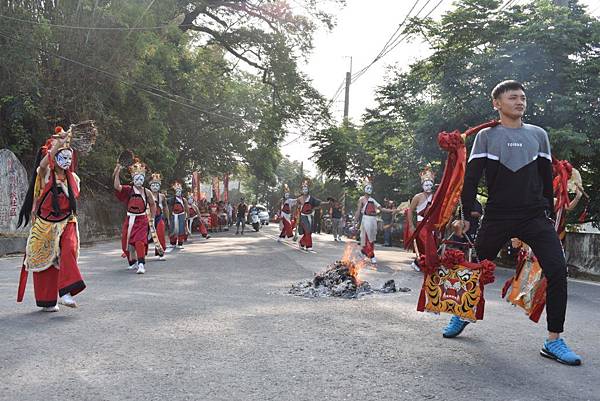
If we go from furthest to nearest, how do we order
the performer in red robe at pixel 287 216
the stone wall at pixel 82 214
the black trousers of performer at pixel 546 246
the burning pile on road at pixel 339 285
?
the performer in red robe at pixel 287 216 → the stone wall at pixel 82 214 → the burning pile on road at pixel 339 285 → the black trousers of performer at pixel 546 246

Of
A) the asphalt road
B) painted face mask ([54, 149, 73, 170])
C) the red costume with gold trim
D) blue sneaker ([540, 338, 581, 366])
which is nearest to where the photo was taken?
the asphalt road

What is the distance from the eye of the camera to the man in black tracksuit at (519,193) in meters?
4.69

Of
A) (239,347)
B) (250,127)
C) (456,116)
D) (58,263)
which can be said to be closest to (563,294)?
(239,347)

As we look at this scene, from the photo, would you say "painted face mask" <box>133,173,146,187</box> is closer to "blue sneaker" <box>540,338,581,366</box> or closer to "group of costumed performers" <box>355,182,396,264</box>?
"group of costumed performers" <box>355,182,396,264</box>

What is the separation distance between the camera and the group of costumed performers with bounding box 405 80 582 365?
470 cm

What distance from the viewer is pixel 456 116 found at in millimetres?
15656

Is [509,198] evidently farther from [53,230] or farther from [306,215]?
[306,215]

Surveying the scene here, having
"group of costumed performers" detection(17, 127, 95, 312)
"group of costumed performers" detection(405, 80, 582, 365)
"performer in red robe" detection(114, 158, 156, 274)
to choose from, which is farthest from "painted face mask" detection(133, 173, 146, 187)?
"group of costumed performers" detection(405, 80, 582, 365)

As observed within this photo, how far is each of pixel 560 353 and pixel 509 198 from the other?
1.20m

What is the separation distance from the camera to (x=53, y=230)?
6758mm

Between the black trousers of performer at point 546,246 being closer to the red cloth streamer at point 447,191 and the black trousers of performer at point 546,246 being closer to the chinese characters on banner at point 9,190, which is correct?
the red cloth streamer at point 447,191

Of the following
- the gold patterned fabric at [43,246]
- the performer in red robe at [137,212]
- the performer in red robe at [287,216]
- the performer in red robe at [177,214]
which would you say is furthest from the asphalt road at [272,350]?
the performer in red robe at [287,216]

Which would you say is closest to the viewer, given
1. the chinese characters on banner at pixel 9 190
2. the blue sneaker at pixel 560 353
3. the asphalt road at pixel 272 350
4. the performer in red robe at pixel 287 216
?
the asphalt road at pixel 272 350

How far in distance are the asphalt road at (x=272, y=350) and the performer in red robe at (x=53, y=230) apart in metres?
0.29
